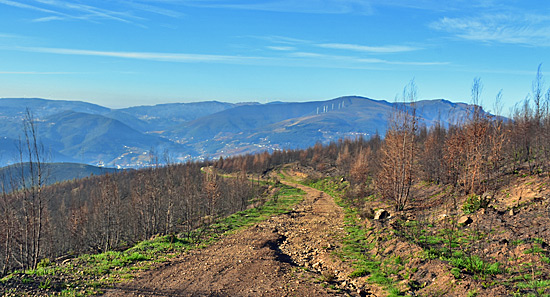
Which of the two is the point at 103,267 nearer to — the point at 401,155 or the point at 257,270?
the point at 257,270

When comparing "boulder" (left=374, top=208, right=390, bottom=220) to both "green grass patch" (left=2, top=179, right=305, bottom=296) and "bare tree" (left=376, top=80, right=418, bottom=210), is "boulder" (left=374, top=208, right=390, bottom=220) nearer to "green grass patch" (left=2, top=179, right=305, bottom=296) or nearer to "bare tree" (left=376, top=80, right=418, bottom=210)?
"bare tree" (left=376, top=80, right=418, bottom=210)

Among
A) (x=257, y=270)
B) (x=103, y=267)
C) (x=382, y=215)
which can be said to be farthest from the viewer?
(x=382, y=215)

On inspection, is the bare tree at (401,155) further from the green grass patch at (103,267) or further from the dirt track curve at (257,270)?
the green grass patch at (103,267)

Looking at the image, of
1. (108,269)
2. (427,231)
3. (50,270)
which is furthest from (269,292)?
(427,231)

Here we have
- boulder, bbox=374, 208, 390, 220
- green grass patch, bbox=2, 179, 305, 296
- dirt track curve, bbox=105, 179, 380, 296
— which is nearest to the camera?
green grass patch, bbox=2, 179, 305, 296

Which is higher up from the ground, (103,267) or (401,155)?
(401,155)

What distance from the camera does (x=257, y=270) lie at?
16.0m

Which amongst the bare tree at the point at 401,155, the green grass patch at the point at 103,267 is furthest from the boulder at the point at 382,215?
the green grass patch at the point at 103,267

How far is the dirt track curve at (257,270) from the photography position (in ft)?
43.5

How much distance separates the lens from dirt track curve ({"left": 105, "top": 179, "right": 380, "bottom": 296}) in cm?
1327

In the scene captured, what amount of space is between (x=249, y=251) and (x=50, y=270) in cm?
1055

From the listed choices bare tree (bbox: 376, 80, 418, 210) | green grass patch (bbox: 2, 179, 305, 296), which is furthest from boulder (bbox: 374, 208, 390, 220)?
green grass patch (bbox: 2, 179, 305, 296)

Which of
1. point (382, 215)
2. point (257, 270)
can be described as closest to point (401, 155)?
point (382, 215)

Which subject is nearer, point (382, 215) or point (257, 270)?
point (257, 270)
